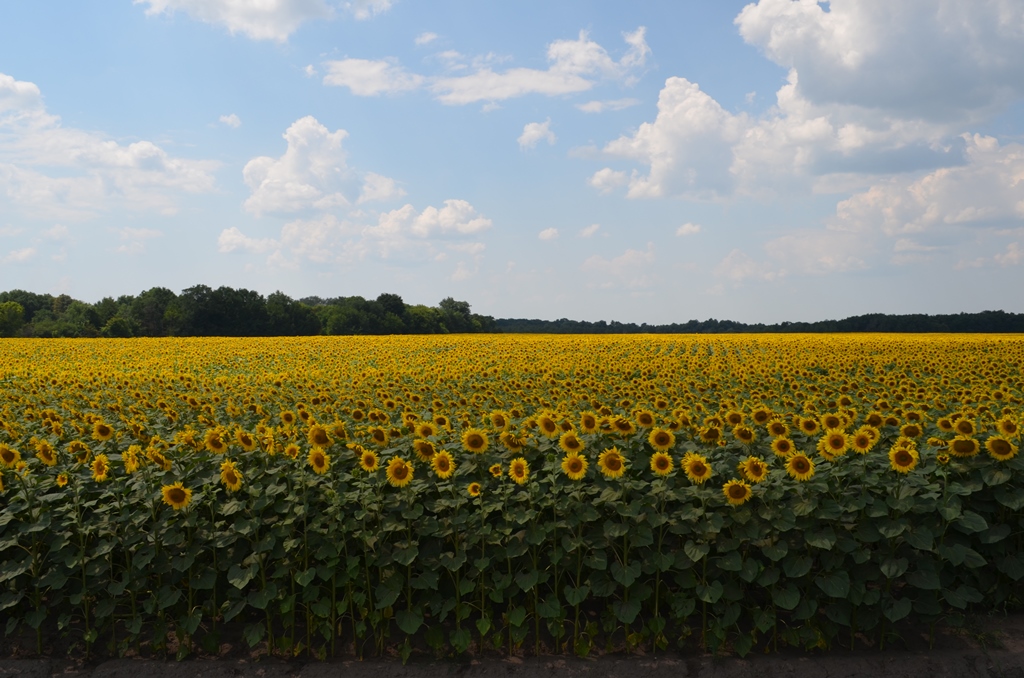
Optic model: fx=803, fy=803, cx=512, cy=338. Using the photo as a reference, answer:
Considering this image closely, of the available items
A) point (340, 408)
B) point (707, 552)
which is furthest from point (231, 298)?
point (707, 552)

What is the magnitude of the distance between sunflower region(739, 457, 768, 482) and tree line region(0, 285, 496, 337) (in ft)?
225

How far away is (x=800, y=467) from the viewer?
6.18m

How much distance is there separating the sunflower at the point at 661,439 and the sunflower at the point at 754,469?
1.86 feet

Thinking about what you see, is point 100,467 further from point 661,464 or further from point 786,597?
point 786,597

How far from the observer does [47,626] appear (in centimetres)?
706

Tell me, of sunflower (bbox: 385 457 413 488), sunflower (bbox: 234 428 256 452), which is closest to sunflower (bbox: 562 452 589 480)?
sunflower (bbox: 385 457 413 488)

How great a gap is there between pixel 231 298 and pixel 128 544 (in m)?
71.6

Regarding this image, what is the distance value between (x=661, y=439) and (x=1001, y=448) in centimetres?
278

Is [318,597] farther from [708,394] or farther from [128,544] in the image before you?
[708,394]

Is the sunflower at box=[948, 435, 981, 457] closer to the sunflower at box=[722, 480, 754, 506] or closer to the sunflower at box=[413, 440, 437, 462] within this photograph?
the sunflower at box=[722, 480, 754, 506]

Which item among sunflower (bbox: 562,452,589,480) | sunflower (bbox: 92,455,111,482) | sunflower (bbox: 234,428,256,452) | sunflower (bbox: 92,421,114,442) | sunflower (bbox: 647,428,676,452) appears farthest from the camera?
sunflower (bbox: 92,421,114,442)

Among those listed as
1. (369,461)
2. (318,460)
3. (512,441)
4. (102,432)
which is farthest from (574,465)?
(102,432)

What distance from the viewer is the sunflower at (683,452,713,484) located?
20.2 feet

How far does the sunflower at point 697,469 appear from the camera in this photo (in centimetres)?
617
